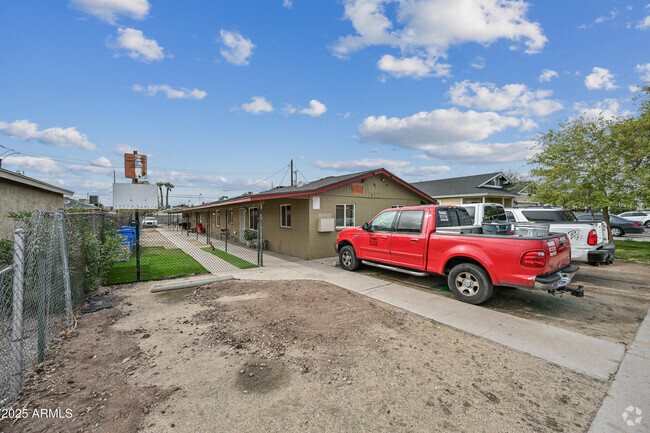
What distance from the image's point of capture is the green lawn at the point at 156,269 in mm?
7544

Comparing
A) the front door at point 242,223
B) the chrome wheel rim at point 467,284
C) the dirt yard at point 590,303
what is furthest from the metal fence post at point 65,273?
the front door at point 242,223

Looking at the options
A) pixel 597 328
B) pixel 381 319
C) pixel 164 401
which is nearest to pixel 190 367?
pixel 164 401

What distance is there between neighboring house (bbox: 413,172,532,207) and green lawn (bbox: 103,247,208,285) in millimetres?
20587

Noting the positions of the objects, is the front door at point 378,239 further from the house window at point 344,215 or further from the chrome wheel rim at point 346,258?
the house window at point 344,215

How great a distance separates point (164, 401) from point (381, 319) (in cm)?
313

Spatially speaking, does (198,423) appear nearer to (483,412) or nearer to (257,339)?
(257,339)

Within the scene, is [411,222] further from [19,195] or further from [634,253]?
[19,195]

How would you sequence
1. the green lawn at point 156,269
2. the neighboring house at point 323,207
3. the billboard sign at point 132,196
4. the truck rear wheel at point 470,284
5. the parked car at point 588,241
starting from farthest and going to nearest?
the neighboring house at point 323,207, the billboard sign at point 132,196, the green lawn at point 156,269, the parked car at point 588,241, the truck rear wheel at point 470,284

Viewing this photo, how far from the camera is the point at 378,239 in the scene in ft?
24.3

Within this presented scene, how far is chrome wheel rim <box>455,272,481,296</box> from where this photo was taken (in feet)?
17.8

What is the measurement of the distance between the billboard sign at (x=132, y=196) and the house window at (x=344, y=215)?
6388 millimetres

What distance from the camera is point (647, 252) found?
11547 mm

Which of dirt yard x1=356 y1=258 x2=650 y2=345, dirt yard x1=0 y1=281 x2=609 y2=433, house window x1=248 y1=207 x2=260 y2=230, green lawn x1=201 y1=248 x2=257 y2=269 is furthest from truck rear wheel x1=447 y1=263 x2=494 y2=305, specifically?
house window x1=248 y1=207 x2=260 y2=230

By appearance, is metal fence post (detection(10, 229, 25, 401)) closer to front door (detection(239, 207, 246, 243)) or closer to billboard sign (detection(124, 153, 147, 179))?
billboard sign (detection(124, 153, 147, 179))
